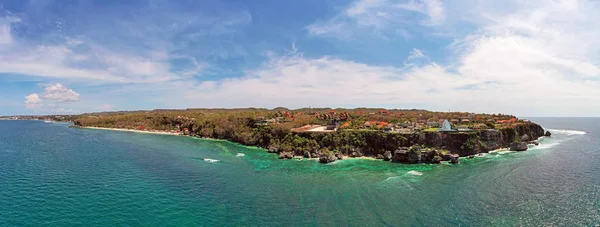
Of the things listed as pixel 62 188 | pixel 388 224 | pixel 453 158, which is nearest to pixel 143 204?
pixel 62 188

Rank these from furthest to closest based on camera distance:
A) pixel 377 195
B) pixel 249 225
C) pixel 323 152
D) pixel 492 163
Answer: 1. pixel 323 152
2. pixel 492 163
3. pixel 377 195
4. pixel 249 225

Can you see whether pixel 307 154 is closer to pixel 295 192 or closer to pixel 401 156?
pixel 401 156

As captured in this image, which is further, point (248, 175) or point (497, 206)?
point (248, 175)

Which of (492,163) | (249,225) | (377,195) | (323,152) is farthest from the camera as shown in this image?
(323,152)

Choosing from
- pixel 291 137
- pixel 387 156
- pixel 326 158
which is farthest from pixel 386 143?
pixel 291 137

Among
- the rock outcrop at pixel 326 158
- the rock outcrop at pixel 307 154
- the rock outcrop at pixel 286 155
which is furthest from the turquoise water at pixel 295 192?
the rock outcrop at pixel 307 154

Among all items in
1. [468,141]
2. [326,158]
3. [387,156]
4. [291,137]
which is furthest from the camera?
[291,137]

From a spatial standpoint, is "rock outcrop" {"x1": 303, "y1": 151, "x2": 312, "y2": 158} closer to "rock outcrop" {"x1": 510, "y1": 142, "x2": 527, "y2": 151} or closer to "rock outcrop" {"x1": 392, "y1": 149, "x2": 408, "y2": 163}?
"rock outcrop" {"x1": 392, "y1": 149, "x2": 408, "y2": 163}

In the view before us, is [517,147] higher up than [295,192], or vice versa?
[517,147]

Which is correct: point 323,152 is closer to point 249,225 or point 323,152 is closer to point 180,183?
point 180,183
